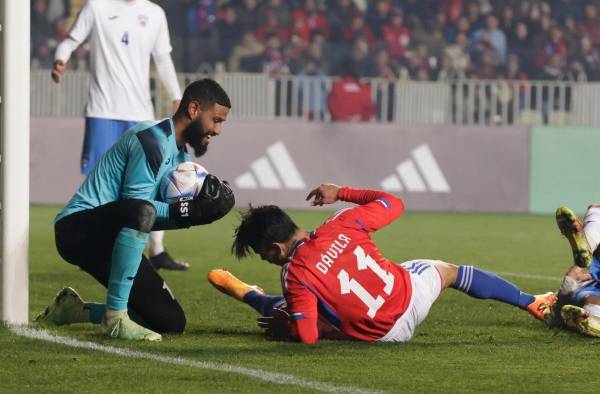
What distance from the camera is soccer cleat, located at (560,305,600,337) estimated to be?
7016mm

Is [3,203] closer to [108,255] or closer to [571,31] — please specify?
[108,255]

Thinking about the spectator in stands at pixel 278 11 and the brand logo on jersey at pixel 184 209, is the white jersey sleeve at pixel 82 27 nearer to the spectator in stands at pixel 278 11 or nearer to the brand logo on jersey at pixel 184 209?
the brand logo on jersey at pixel 184 209

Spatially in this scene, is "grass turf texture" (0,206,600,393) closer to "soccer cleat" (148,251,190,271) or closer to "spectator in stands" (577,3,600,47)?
"soccer cleat" (148,251,190,271)

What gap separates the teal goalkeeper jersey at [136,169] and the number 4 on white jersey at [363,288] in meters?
1.02

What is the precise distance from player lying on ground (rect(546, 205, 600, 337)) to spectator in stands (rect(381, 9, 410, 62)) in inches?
568

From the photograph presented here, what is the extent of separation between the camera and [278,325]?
687cm

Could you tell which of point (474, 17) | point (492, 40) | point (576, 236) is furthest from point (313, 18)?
point (576, 236)

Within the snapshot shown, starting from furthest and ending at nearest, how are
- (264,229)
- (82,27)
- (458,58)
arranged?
(458,58) < (82,27) < (264,229)

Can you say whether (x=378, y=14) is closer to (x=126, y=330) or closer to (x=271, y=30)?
(x=271, y=30)

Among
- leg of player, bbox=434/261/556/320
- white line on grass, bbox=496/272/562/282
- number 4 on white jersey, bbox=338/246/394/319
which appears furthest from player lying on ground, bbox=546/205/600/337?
white line on grass, bbox=496/272/562/282

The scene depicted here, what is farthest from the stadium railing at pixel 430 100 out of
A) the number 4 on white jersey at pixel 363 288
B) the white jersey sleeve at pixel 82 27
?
the number 4 on white jersey at pixel 363 288

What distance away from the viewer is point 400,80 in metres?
19.0

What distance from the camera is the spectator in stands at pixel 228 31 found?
70.0ft

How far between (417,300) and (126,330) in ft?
4.67
